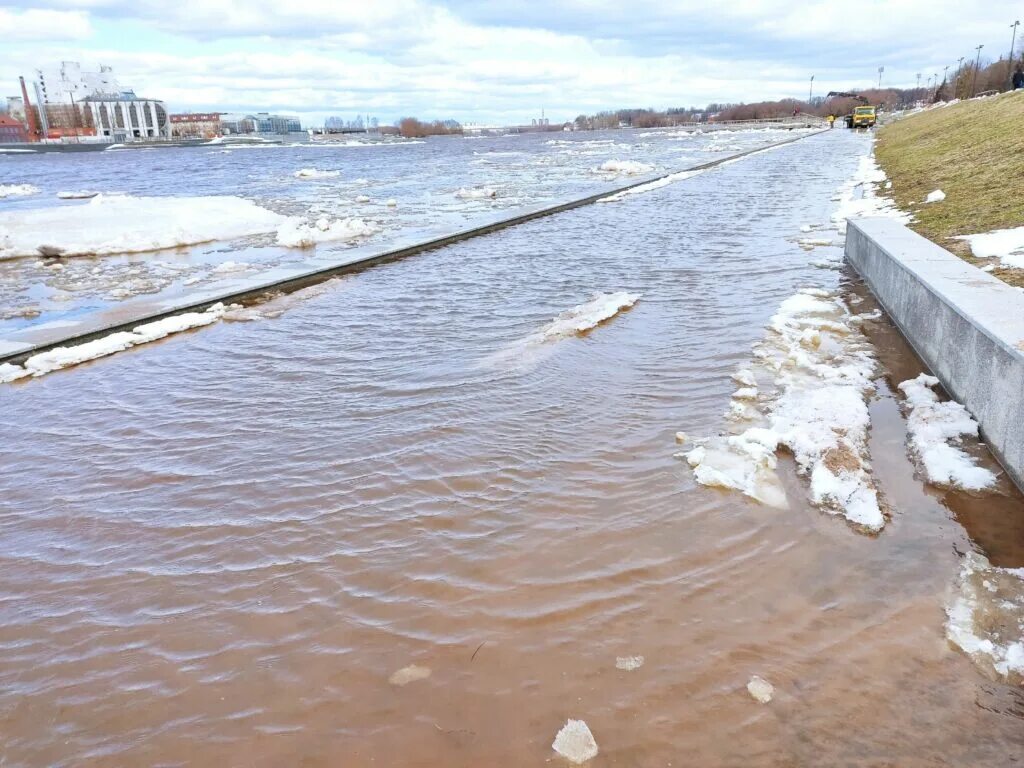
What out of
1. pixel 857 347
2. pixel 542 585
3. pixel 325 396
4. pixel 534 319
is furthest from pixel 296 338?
pixel 857 347

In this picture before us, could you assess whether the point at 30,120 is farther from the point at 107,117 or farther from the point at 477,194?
the point at 477,194

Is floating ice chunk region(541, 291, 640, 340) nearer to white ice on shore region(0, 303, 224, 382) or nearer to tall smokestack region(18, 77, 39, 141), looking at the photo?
white ice on shore region(0, 303, 224, 382)

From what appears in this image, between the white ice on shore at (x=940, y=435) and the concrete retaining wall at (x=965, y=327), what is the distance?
11 centimetres

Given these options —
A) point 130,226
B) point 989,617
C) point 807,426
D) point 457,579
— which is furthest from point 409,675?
point 130,226

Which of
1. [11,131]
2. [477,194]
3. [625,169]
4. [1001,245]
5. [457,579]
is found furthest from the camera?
[11,131]

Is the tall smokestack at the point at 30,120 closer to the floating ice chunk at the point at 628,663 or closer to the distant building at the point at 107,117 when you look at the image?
the distant building at the point at 107,117

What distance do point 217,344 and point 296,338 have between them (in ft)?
3.03

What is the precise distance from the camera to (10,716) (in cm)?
286

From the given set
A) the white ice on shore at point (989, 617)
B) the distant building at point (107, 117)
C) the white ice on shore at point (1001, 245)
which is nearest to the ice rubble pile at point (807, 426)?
the white ice on shore at point (989, 617)

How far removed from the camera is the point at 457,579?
3586 mm

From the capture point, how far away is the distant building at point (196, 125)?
17325 cm

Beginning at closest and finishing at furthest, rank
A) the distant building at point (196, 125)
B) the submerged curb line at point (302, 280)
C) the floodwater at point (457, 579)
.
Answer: the floodwater at point (457, 579), the submerged curb line at point (302, 280), the distant building at point (196, 125)

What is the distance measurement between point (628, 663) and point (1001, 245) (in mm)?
7911

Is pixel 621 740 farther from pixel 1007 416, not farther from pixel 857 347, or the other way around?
pixel 857 347
